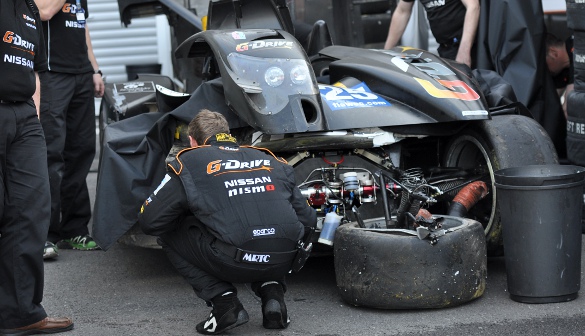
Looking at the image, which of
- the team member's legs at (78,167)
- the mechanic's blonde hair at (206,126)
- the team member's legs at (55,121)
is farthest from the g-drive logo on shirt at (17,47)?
the team member's legs at (78,167)

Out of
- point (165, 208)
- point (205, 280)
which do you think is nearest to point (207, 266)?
point (205, 280)

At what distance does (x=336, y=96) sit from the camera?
19.2ft

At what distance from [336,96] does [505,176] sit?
1138 millimetres

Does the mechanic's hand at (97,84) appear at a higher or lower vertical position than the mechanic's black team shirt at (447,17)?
lower

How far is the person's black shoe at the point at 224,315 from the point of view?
15.9 feet

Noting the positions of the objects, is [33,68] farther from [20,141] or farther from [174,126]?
[174,126]

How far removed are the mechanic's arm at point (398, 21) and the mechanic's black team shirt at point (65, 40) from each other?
2.62 m

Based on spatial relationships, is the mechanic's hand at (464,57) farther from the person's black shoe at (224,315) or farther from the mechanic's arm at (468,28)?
the person's black shoe at (224,315)

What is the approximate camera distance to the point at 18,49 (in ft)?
16.4

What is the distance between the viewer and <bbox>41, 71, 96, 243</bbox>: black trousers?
6969 millimetres

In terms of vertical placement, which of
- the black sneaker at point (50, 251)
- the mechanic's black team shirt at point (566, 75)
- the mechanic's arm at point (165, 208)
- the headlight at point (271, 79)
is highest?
the headlight at point (271, 79)

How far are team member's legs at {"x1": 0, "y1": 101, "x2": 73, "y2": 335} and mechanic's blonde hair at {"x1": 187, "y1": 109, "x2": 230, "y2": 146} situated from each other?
2.73 feet

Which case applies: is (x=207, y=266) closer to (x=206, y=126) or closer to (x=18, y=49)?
(x=206, y=126)

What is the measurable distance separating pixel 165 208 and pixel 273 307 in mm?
722
